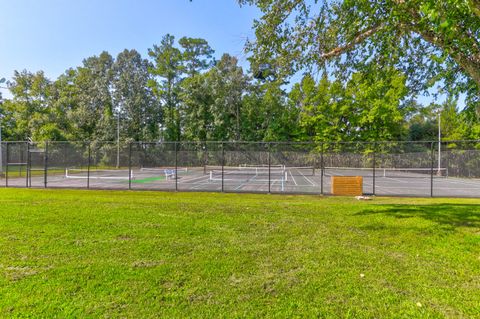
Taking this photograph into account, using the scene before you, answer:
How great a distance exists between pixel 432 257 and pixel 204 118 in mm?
42277

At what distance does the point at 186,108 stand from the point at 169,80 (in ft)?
24.3

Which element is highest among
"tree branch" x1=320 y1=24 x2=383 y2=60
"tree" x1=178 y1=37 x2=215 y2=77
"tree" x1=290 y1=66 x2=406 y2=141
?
"tree" x1=178 y1=37 x2=215 y2=77

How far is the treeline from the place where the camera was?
4122 centimetres

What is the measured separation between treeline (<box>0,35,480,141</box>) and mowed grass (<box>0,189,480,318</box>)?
3612 cm

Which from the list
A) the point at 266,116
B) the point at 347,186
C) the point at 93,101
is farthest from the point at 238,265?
the point at 93,101

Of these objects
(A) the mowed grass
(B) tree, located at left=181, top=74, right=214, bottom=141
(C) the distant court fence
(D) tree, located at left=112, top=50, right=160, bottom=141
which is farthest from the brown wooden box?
(D) tree, located at left=112, top=50, right=160, bottom=141

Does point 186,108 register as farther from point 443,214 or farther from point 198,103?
point 443,214

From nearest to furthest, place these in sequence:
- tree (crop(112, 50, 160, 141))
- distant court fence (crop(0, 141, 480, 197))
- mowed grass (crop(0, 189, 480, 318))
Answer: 1. mowed grass (crop(0, 189, 480, 318))
2. distant court fence (crop(0, 141, 480, 197))
3. tree (crop(112, 50, 160, 141))

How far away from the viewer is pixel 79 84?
49750 mm

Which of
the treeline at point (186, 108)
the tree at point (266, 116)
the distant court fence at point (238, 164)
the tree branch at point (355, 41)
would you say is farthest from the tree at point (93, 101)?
the tree branch at point (355, 41)

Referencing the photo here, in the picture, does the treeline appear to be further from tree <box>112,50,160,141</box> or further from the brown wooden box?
the brown wooden box

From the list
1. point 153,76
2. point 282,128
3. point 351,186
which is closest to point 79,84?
point 153,76

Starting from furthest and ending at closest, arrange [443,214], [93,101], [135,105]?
[93,101], [135,105], [443,214]

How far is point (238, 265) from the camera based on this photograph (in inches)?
169
